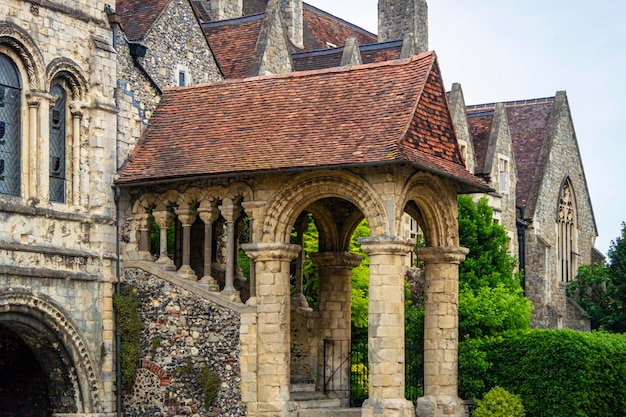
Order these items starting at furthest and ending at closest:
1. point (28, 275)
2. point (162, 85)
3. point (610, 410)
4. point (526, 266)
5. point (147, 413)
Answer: point (526, 266)
point (162, 85)
point (610, 410)
point (147, 413)
point (28, 275)

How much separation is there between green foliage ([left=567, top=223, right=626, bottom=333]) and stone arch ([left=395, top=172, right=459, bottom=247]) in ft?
49.2

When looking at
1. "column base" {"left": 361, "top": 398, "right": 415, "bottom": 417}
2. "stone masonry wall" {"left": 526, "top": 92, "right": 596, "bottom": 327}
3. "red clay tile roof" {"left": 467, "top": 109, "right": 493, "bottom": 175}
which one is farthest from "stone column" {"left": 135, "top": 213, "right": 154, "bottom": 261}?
"stone masonry wall" {"left": 526, "top": 92, "right": 596, "bottom": 327}

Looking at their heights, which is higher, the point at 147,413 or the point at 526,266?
the point at 526,266

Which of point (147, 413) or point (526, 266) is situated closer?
point (147, 413)

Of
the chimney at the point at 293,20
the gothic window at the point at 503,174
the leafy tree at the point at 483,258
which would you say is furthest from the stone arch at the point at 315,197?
the gothic window at the point at 503,174

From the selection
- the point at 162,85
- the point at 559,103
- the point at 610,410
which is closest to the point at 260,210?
the point at 162,85

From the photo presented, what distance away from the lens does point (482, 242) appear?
1399 inches

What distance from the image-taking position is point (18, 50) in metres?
24.2

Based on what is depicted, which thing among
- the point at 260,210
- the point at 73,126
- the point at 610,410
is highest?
the point at 73,126

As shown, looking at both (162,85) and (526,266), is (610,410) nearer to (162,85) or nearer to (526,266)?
(162,85)

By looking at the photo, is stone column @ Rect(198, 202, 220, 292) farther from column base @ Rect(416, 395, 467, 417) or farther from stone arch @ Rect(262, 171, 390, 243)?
column base @ Rect(416, 395, 467, 417)

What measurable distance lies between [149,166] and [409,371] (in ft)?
22.1

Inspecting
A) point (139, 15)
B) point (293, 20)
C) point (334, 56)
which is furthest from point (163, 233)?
point (293, 20)

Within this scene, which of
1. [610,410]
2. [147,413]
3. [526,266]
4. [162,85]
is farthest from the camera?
[526,266]
